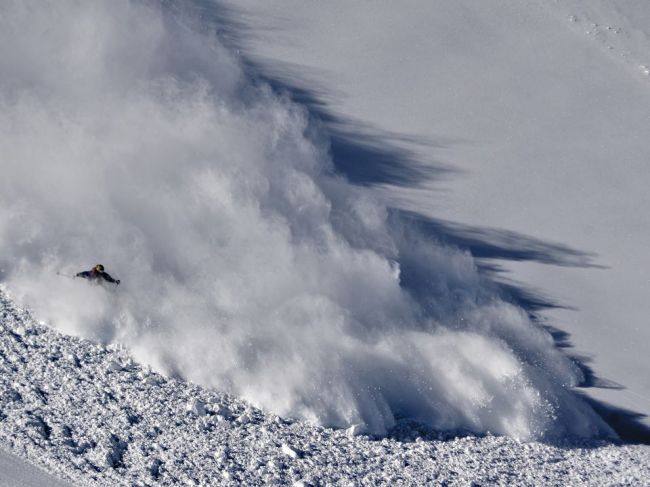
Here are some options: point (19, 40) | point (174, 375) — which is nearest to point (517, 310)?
point (174, 375)

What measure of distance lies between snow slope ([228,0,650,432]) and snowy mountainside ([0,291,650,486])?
4.94 meters

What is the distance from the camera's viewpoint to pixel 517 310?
23.4m

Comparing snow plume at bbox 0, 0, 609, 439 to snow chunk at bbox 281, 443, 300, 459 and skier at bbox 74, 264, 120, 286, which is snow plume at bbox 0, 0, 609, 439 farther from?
snow chunk at bbox 281, 443, 300, 459

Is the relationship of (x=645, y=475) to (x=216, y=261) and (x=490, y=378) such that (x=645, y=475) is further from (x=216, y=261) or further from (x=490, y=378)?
(x=216, y=261)

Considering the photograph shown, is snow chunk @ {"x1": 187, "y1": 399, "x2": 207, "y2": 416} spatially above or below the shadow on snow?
below

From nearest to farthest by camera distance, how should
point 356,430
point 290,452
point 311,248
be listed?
point 290,452 → point 356,430 → point 311,248

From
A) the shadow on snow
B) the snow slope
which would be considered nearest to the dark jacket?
the shadow on snow

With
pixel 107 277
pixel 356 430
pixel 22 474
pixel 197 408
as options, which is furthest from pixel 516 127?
pixel 22 474

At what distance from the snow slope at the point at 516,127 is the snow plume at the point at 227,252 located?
4.22 feet

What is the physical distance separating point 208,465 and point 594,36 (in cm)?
1981

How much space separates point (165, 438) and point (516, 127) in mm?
14315

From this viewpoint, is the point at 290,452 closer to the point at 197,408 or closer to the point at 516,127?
the point at 197,408

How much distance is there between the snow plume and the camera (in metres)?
19.5

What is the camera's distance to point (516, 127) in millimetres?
28594
